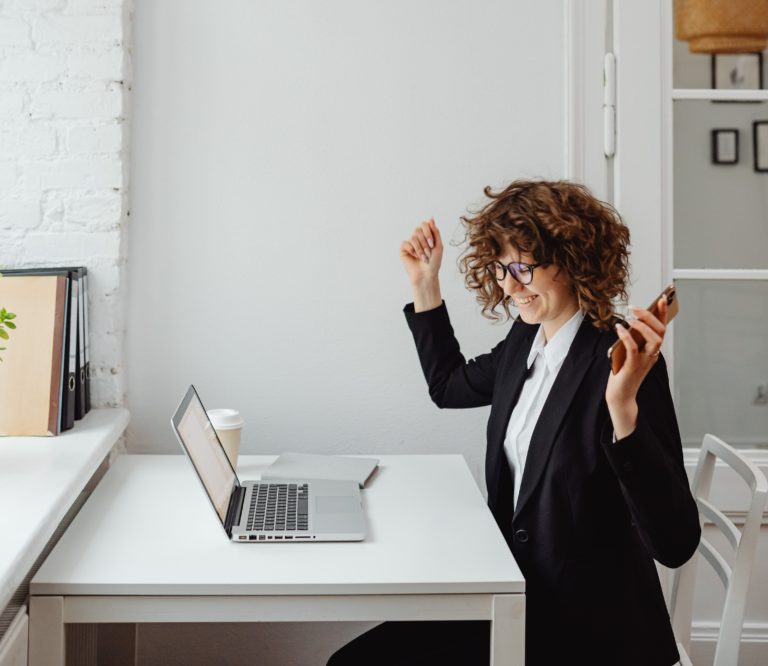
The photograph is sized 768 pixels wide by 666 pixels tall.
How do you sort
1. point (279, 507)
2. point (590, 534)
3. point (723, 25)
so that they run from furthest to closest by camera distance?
point (723, 25) → point (279, 507) → point (590, 534)

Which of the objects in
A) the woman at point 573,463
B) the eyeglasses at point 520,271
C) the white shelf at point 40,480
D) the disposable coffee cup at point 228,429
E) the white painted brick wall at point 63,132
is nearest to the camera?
the white shelf at point 40,480

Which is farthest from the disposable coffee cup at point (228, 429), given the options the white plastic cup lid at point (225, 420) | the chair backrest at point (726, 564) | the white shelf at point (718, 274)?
the white shelf at point (718, 274)

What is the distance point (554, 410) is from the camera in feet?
5.28

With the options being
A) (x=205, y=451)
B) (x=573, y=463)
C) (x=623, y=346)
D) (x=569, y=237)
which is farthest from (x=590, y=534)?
(x=205, y=451)

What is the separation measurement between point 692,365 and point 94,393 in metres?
1.54

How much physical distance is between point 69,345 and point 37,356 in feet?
0.24

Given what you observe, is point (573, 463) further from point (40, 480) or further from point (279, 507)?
point (40, 480)

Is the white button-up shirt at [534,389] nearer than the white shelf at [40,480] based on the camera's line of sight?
No

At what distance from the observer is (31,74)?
6.92ft

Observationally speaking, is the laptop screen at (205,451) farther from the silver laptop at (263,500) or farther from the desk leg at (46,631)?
the desk leg at (46,631)

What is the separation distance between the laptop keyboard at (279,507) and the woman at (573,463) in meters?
0.30

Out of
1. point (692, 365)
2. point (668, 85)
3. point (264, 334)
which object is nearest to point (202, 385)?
point (264, 334)

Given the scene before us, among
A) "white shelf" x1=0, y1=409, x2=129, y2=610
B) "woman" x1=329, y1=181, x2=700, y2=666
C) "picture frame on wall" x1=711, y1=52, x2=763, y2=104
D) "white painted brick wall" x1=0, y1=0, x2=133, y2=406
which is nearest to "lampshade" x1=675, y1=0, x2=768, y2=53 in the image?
"picture frame on wall" x1=711, y1=52, x2=763, y2=104

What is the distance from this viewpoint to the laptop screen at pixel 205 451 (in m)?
1.54
